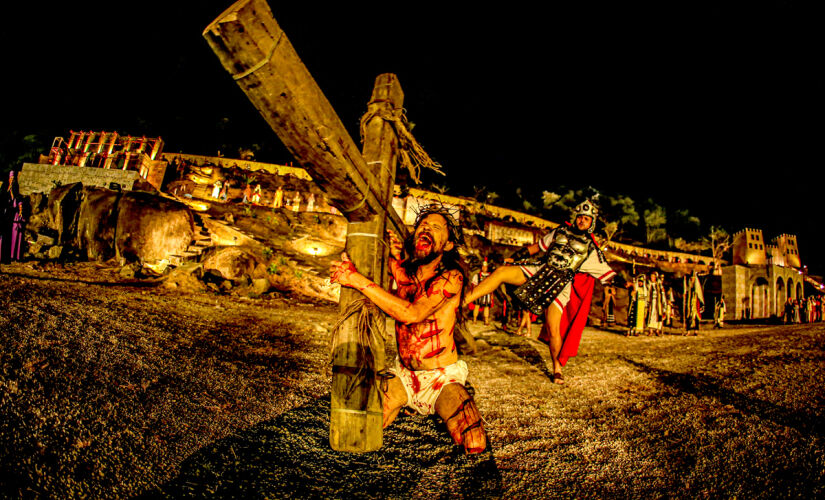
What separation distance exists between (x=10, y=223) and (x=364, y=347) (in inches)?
565

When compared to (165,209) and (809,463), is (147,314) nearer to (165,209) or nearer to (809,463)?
(809,463)

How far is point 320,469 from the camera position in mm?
2064

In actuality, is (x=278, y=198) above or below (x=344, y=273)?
above

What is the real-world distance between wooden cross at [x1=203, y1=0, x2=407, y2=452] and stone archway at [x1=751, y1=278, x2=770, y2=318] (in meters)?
32.4

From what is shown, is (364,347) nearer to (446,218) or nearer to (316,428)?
(316,428)

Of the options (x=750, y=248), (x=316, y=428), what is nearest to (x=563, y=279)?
(x=316, y=428)

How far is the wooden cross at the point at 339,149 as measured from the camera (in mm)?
1354

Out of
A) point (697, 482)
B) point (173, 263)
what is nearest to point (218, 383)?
point (697, 482)

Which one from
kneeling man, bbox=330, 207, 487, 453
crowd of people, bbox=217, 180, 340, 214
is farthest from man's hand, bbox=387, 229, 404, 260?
crowd of people, bbox=217, 180, 340, 214

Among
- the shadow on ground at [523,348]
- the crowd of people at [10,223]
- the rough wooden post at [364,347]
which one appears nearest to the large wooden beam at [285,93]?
the rough wooden post at [364,347]

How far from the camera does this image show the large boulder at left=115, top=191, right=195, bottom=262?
14102 millimetres

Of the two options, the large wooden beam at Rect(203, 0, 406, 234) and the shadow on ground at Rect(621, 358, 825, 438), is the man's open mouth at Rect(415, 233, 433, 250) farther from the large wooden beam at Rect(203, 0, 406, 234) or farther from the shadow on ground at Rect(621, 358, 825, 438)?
the shadow on ground at Rect(621, 358, 825, 438)

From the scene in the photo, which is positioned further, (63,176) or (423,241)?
(63,176)

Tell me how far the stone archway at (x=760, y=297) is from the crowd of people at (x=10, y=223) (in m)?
39.2
